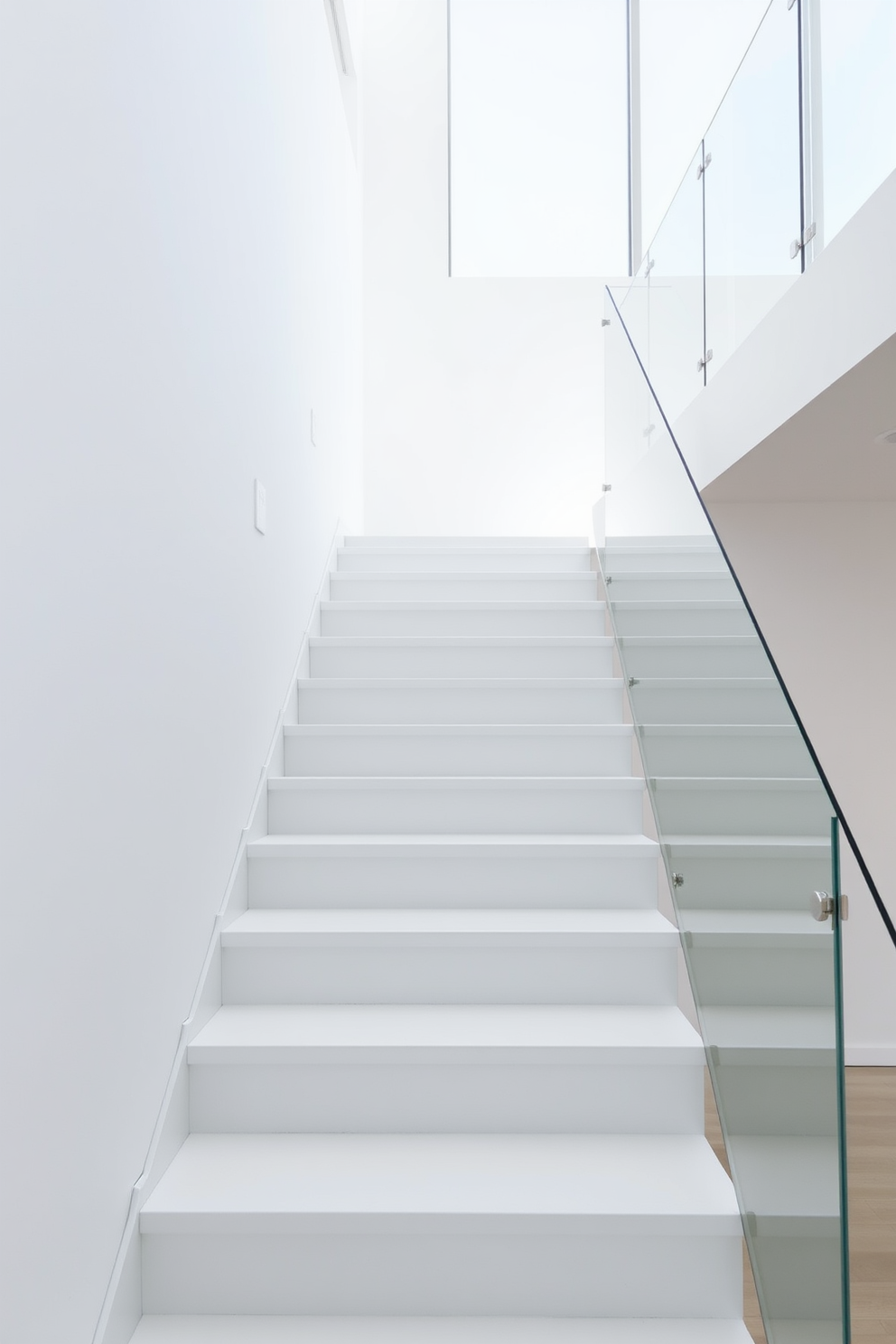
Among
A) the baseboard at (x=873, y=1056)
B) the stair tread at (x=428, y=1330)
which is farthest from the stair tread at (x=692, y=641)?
the baseboard at (x=873, y=1056)

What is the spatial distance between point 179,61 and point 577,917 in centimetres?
214

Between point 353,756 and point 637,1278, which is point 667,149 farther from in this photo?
point 637,1278

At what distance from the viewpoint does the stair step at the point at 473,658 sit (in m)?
3.37

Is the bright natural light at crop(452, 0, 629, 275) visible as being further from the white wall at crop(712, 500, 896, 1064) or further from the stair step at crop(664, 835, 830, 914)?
the stair step at crop(664, 835, 830, 914)

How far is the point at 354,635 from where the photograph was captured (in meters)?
3.75

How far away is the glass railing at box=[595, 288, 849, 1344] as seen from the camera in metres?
1.44

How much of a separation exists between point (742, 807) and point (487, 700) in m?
1.40

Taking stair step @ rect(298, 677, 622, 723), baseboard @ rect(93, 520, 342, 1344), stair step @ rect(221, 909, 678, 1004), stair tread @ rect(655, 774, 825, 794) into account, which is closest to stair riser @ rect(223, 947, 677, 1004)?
stair step @ rect(221, 909, 678, 1004)

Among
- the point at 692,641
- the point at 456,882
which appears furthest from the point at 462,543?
the point at 456,882

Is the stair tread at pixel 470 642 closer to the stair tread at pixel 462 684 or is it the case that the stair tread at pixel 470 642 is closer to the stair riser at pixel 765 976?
the stair tread at pixel 462 684

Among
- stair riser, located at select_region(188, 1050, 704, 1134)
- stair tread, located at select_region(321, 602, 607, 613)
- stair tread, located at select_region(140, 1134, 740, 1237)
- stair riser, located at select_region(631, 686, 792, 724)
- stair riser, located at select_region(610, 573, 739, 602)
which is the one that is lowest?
stair tread, located at select_region(140, 1134, 740, 1237)

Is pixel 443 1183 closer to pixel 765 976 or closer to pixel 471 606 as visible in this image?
pixel 765 976

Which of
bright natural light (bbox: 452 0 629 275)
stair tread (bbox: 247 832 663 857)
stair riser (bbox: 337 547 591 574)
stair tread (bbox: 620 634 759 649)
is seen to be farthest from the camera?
bright natural light (bbox: 452 0 629 275)

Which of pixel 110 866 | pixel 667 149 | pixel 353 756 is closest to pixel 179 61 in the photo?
pixel 110 866
